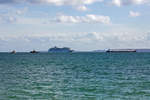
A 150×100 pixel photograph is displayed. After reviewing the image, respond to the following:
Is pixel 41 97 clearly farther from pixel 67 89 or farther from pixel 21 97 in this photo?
pixel 67 89

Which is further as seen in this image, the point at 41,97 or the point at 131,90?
the point at 131,90

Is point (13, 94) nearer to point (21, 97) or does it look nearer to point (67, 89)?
point (21, 97)

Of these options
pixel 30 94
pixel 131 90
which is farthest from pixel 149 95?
pixel 30 94

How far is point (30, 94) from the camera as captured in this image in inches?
1101

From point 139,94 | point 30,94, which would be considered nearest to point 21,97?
point 30,94

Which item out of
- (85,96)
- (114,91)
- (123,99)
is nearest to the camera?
(123,99)

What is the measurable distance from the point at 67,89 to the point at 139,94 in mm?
8292

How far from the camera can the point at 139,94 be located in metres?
27.7

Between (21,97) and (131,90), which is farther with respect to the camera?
(131,90)

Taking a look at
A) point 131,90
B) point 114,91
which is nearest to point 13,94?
point 114,91

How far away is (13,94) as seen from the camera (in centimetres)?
2811

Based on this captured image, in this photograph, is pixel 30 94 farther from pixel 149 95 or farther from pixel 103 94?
pixel 149 95

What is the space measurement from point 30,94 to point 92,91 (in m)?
6.81

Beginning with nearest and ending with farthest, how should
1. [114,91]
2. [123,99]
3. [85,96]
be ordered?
1. [123,99]
2. [85,96]
3. [114,91]
